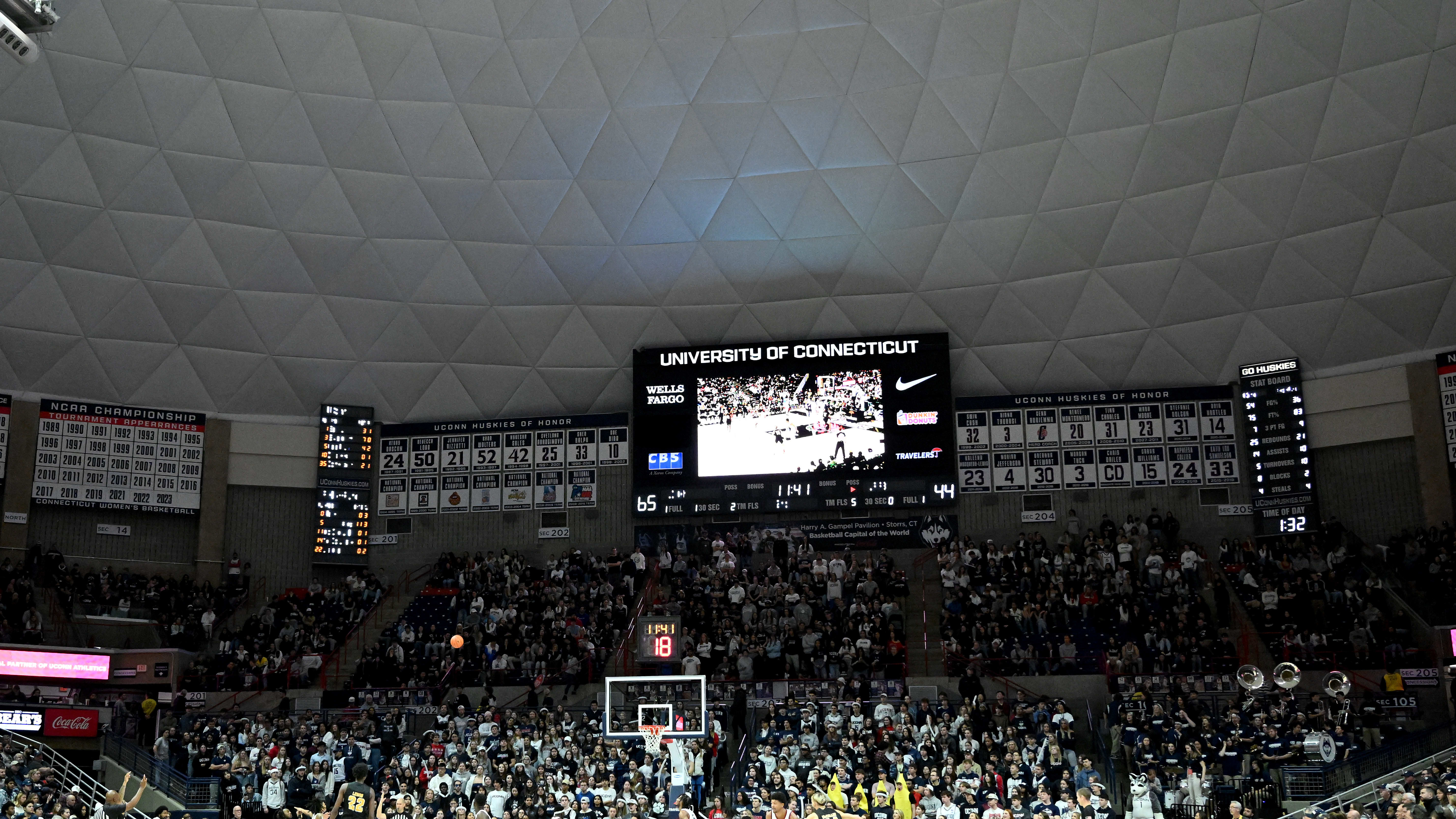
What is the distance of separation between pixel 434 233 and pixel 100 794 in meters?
18.5

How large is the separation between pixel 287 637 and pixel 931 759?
1945 cm

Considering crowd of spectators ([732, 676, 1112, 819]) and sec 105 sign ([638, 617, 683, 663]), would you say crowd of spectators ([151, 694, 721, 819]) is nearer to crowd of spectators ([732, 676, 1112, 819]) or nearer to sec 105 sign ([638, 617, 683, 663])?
crowd of spectators ([732, 676, 1112, 819])

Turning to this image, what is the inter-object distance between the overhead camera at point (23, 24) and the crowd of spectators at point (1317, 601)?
29315 mm

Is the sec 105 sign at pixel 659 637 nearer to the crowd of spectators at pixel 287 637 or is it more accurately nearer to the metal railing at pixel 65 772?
the metal railing at pixel 65 772

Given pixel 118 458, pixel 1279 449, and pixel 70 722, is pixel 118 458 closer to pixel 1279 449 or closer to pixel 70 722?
pixel 70 722

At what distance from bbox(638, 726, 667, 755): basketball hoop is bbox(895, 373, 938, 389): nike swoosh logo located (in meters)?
15.2

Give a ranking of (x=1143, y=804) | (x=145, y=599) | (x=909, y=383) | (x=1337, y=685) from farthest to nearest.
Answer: (x=909, y=383) → (x=145, y=599) → (x=1337, y=685) → (x=1143, y=804)

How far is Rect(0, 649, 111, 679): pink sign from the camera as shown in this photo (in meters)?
34.2

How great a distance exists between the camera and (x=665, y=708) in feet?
91.0

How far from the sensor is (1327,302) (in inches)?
1508

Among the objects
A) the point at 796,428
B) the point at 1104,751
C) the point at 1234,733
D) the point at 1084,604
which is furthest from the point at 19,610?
the point at 1234,733

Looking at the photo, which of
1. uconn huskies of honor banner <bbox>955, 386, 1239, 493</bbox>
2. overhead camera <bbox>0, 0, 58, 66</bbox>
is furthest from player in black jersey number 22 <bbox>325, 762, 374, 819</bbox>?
uconn huskies of honor banner <bbox>955, 386, 1239, 493</bbox>

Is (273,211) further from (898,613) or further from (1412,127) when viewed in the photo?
(1412,127)

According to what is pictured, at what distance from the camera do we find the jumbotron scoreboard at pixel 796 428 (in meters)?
39.8
